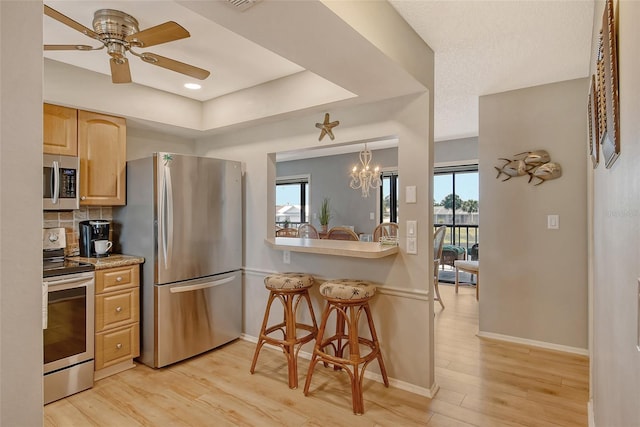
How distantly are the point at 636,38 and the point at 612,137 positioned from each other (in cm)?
27

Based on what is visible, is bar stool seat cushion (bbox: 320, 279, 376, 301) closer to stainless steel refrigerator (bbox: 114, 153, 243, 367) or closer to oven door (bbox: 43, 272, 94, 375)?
stainless steel refrigerator (bbox: 114, 153, 243, 367)

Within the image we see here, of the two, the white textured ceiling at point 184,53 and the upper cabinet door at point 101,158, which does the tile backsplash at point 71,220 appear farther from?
the white textured ceiling at point 184,53

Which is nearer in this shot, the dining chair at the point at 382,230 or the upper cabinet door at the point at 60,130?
the upper cabinet door at the point at 60,130

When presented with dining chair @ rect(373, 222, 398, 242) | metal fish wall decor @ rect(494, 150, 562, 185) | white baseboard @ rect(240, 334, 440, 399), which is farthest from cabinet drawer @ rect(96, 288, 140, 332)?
metal fish wall decor @ rect(494, 150, 562, 185)

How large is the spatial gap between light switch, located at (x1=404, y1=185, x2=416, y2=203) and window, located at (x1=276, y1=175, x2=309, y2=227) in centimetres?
532

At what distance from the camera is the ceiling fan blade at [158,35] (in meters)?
1.75

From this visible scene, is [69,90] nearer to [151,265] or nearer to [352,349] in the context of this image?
[151,265]

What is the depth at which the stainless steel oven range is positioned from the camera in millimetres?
2312

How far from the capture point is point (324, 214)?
279 inches

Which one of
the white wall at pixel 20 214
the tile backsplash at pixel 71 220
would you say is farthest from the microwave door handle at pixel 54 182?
the white wall at pixel 20 214

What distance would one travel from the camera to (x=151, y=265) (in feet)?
9.30

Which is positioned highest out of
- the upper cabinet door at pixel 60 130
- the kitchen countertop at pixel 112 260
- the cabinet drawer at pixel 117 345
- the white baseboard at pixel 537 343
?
the upper cabinet door at pixel 60 130

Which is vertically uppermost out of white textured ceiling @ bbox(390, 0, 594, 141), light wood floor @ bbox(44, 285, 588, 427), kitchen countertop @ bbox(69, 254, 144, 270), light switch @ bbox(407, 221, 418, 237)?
white textured ceiling @ bbox(390, 0, 594, 141)

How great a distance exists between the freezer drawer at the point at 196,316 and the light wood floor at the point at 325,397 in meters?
0.14
